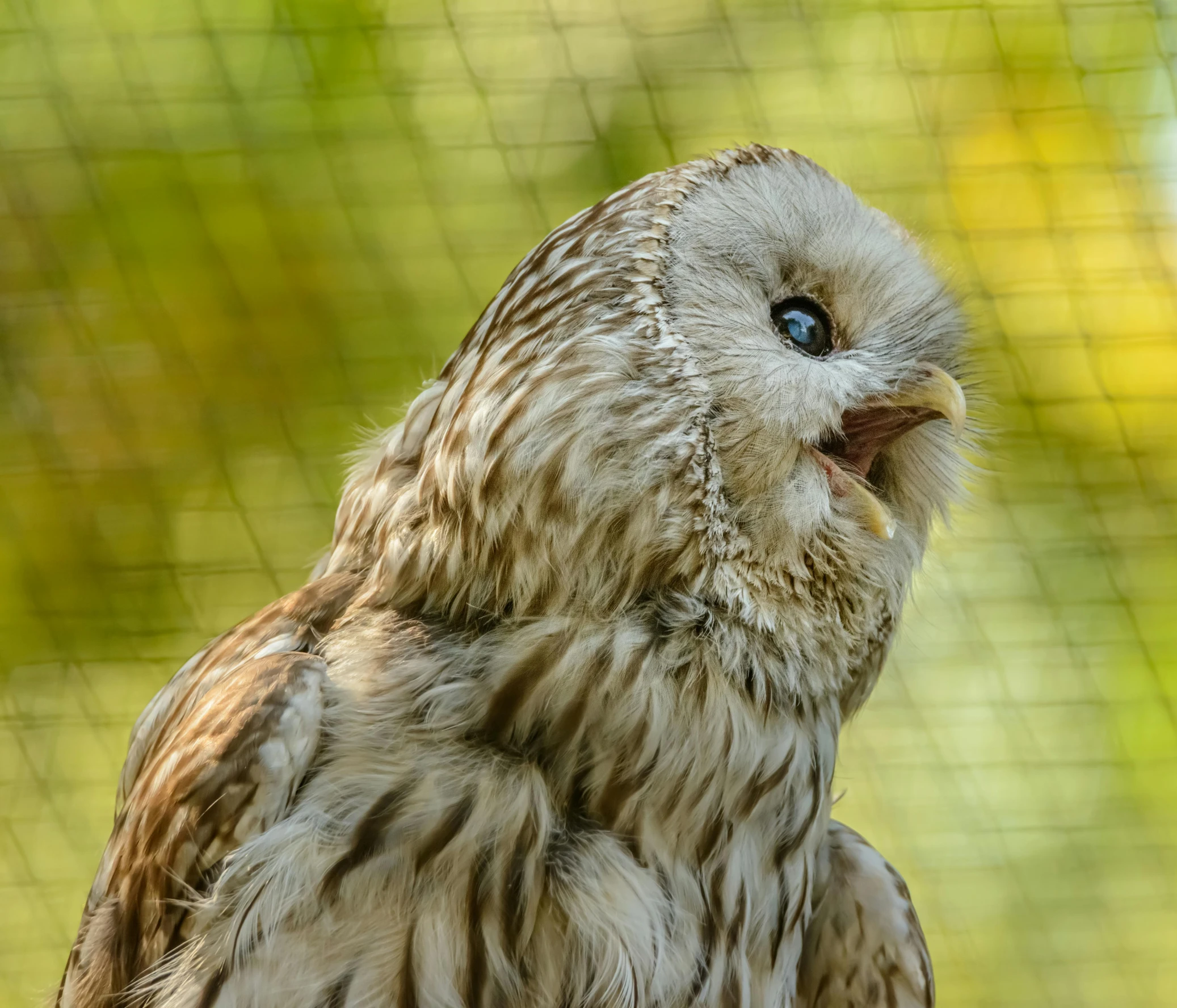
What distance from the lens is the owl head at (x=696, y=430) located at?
1.15 m

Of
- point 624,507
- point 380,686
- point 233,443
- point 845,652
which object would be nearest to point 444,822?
point 380,686

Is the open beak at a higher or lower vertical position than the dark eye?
lower

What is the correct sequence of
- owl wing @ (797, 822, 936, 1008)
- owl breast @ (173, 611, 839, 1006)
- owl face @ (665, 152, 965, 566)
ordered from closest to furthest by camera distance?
owl breast @ (173, 611, 839, 1006) → owl face @ (665, 152, 965, 566) → owl wing @ (797, 822, 936, 1008)

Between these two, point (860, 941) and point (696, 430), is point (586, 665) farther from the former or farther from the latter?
point (860, 941)

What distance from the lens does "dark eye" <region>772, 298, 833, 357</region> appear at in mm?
1268

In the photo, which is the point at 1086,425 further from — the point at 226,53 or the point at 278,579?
the point at 226,53

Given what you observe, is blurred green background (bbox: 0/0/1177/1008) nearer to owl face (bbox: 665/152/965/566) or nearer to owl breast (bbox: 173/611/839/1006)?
owl face (bbox: 665/152/965/566)

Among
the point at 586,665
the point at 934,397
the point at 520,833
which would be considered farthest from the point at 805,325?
the point at 520,833

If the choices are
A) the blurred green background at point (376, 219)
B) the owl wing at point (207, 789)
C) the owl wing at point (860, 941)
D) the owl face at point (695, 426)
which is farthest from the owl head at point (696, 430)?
the blurred green background at point (376, 219)

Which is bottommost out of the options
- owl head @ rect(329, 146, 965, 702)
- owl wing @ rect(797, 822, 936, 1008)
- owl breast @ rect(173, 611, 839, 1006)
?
owl wing @ rect(797, 822, 936, 1008)

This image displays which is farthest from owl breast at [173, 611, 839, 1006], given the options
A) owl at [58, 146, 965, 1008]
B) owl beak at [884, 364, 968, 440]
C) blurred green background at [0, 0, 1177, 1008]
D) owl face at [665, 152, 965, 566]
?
blurred green background at [0, 0, 1177, 1008]

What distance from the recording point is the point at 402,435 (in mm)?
1368

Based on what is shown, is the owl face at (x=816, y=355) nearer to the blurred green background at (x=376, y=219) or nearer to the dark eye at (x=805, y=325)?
the dark eye at (x=805, y=325)

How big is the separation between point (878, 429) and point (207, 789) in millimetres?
726
